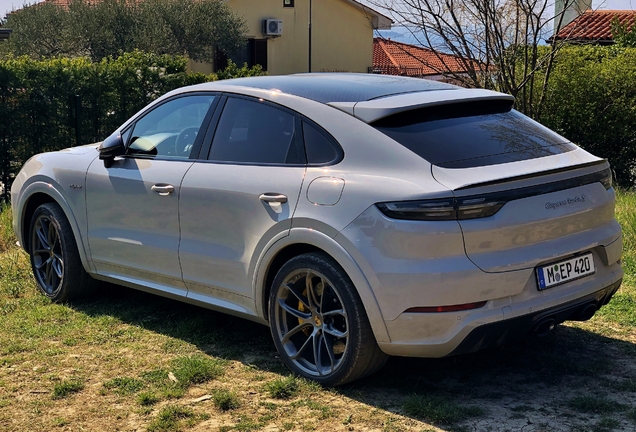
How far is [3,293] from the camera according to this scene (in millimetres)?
6859

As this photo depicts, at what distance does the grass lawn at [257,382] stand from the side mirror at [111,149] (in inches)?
45.6

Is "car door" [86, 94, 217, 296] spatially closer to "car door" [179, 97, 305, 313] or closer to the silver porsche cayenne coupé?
the silver porsche cayenne coupé

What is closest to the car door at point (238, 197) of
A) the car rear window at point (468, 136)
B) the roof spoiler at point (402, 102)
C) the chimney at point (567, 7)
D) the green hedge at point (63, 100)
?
the roof spoiler at point (402, 102)

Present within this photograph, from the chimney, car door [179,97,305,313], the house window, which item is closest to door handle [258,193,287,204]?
car door [179,97,305,313]

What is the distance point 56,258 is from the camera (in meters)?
6.57

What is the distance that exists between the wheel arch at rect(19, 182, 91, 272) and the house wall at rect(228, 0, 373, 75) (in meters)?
33.0

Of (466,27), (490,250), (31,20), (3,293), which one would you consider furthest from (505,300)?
(31,20)

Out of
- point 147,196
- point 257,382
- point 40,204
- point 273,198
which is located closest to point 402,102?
point 273,198

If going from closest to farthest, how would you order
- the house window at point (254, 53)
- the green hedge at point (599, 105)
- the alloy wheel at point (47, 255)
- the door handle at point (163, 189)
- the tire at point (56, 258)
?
the door handle at point (163, 189) < the tire at point (56, 258) < the alloy wheel at point (47, 255) < the green hedge at point (599, 105) < the house window at point (254, 53)

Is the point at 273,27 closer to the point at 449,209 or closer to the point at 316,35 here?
the point at 316,35

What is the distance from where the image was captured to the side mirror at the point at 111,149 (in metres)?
5.88

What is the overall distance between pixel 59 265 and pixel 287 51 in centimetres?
3536

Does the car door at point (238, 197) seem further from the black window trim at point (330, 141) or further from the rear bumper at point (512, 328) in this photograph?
the rear bumper at point (512, 328)

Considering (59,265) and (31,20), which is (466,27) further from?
(31,20)
